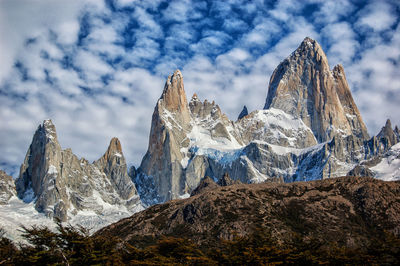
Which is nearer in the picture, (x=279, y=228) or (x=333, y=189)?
(x=279, y=228)

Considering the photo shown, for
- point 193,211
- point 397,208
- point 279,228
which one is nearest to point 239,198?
point 193,211

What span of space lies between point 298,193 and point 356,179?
16.6 metres

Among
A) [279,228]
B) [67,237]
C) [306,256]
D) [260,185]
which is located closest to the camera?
[306,256]

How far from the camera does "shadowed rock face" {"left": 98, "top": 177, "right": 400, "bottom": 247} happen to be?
105812mm

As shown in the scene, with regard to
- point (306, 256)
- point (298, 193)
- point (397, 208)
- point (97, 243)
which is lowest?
point (306, 256)

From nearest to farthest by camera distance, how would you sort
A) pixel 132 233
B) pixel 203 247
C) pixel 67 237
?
pixel 67 237 → pixel 203 247 → pixel 132 233

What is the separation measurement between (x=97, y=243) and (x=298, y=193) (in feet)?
252

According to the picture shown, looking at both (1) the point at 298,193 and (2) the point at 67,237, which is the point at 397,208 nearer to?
(1) the point at 298,193

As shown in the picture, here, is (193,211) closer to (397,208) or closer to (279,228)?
(279,228)

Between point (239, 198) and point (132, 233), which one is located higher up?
point (239, 198)

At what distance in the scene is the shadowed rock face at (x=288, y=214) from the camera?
10581 centimetres

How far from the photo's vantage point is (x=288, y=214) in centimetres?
11538

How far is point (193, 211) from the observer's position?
121125 millimetres

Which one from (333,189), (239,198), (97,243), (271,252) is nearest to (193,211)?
(239,198)
